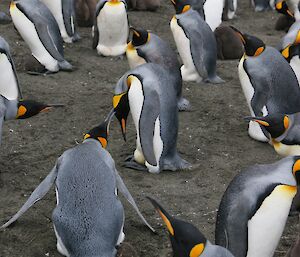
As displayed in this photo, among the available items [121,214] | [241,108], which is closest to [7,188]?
[121,214]

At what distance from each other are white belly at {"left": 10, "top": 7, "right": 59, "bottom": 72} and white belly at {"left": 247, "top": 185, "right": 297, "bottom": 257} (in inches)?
151

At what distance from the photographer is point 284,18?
905 centimetres

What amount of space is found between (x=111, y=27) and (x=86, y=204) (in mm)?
4296

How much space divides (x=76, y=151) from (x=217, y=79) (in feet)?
10.6

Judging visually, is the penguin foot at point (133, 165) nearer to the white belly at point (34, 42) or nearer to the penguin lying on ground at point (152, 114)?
the penguin lying on ground at point (152, 114)

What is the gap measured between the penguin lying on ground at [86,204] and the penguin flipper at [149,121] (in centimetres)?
99

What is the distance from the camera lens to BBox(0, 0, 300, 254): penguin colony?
156 inches

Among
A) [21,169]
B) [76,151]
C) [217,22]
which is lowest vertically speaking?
[217,22]

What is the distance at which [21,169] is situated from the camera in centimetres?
528

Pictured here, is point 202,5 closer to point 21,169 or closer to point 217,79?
point 217,79

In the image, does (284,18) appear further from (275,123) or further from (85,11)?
(275,123)

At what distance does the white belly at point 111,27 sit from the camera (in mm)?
7949

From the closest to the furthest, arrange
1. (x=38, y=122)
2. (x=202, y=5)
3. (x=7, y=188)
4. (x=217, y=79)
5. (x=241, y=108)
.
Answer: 1. (x=7, y=188)
2. (x=38, y=122)
3. (x=241, y=108)
4. (x=217, y=79)
5. (x=202, y=5)

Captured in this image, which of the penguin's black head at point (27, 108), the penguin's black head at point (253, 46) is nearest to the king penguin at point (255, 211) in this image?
the penguin's black head at point (27, 108)
